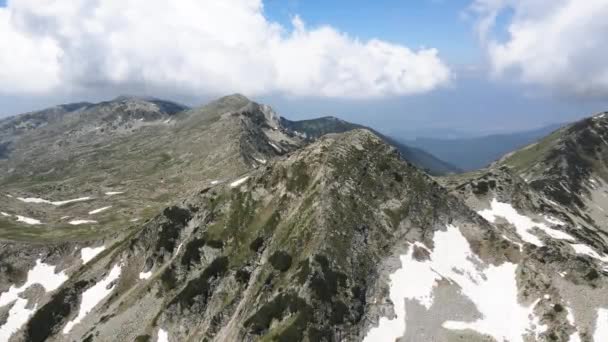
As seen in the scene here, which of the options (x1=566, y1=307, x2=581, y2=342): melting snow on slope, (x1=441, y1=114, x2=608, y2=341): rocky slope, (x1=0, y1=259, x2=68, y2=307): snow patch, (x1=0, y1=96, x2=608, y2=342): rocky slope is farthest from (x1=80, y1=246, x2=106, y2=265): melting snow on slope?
(x1=566, y1=307, x2=581, y2=342): melting snow on slope

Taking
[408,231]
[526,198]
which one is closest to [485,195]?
[526,198]

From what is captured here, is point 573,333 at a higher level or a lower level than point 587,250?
higher

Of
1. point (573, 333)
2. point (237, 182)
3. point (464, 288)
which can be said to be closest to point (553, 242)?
point (464, 288)

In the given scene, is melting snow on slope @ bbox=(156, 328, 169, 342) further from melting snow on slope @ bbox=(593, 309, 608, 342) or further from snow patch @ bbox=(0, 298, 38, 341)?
melting snow on slope @ bbox=(593, 309, 608, 342)

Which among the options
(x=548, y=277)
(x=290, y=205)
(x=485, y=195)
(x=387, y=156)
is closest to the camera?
(x=548, y=277)

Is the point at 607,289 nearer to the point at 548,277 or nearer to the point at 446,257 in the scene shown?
the point at 548,277

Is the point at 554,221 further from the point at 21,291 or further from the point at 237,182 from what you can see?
the point at 21,291

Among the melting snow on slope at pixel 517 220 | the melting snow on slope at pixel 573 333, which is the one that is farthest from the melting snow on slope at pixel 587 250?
the melting snow on slope at pixel 573 333
